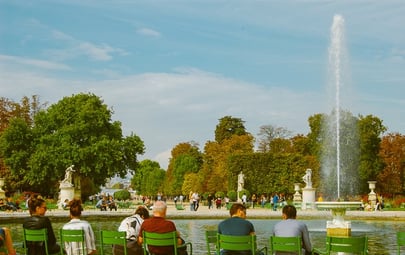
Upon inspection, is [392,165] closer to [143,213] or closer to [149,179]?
[143,213]

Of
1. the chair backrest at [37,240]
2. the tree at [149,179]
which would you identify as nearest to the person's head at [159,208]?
the chair backrest at [37,240]

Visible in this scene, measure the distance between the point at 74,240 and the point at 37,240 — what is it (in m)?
0.82

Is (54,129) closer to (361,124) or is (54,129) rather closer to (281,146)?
(361,124)

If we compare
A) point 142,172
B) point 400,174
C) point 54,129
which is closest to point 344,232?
point 54,129

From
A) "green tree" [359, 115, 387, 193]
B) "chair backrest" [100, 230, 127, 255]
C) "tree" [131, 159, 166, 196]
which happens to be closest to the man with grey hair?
"chair backrest" [100, 230, 127, 255]

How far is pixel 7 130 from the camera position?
49250mm

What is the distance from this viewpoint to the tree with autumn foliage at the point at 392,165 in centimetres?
5975

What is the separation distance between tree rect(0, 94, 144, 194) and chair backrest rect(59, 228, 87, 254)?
37.9 m

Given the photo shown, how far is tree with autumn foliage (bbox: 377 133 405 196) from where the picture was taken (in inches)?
2352

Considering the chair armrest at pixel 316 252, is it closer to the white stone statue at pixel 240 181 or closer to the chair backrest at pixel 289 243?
the chair backrest at pixel 289 243

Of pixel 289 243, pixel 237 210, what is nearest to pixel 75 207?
pixel 237 210

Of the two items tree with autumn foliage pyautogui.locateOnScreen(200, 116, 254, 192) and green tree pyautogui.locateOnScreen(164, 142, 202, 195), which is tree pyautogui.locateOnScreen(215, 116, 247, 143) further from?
green tree pyautogui.locateOnScreen(164, 142, 202, 195)

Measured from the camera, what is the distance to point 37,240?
8.88 m

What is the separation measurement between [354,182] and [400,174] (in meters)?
5.67
